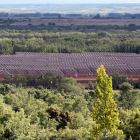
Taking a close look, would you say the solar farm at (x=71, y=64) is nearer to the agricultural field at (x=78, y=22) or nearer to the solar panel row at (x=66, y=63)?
the solar panel row at (x=66, y=63)

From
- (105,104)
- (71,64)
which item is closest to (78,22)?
(71,64)

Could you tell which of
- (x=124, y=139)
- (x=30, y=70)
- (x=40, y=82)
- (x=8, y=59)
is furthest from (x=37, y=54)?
(x=124, y=139)

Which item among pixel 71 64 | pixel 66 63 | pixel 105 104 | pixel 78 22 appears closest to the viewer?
pixel 105 104

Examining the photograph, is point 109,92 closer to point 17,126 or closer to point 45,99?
point 17,126

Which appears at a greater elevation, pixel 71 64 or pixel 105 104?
pixel 105 104

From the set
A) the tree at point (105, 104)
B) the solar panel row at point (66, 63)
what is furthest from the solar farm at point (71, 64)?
the tree at point (105, 104)

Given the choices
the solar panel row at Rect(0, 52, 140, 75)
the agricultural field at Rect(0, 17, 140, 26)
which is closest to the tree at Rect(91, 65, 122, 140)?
the solar panel row at Rect(0, 52, 140, 75)

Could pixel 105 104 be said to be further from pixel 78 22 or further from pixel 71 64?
pixel 78 22

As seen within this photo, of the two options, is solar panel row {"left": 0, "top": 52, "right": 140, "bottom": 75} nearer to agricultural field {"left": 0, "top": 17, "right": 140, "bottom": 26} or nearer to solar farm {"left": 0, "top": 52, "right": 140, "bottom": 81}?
solar farm {"left": 0, "top": 52, "right": 140, "bottom": 81}
